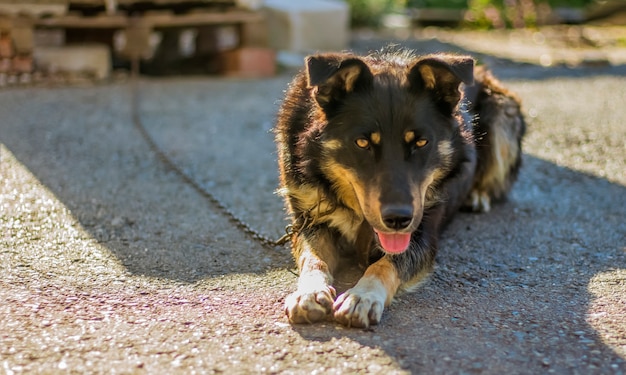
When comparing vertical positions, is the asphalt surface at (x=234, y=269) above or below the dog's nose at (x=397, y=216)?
below

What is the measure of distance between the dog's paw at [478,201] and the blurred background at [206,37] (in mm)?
5897

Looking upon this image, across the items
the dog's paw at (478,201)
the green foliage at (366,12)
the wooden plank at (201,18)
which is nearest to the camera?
the dog's paw at (478,201)

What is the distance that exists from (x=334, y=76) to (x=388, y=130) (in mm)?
394

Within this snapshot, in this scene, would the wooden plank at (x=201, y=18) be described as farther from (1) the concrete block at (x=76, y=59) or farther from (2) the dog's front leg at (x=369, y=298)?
(2) the dog's front leg at (x=369, y=298)

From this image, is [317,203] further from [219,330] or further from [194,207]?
[194,207]

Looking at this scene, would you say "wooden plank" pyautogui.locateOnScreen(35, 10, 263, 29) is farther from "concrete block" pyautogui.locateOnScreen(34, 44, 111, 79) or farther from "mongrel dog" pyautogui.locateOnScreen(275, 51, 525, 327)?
"mongrel dog" pyautogui.locateOnScreen(275, 51, 525, 327)

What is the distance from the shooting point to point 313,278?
359 cm

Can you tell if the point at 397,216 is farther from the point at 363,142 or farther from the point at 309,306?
the point at 309,306

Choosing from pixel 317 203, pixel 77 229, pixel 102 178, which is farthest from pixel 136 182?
pixel 317 203

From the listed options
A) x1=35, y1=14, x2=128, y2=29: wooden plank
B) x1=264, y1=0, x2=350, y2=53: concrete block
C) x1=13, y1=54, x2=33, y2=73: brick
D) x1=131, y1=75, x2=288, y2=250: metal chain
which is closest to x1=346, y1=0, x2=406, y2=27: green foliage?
x1=264, y1=0, x2=350, y2=53: concrete block

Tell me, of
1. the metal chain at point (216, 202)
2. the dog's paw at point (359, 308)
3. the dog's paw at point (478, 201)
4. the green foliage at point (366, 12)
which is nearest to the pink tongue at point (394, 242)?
the dog's paw at point (359, 308)

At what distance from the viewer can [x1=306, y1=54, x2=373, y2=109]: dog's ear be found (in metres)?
3.47

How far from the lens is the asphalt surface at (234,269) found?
10.0 ft

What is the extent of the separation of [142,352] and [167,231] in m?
1.82
